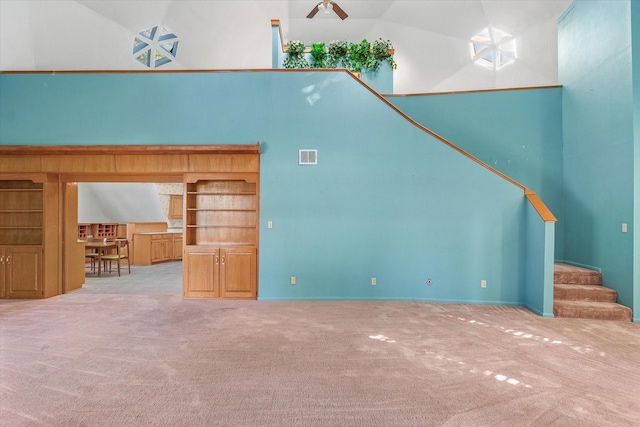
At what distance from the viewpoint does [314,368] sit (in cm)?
294

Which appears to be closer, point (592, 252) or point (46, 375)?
point (46, 375)

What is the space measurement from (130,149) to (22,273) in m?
2.93

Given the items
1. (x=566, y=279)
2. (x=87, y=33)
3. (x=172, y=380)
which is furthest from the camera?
(x=87, y=33)

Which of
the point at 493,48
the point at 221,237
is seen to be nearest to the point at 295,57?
the point at 221,237

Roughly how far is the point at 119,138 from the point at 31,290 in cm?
305

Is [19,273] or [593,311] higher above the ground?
[19,273]

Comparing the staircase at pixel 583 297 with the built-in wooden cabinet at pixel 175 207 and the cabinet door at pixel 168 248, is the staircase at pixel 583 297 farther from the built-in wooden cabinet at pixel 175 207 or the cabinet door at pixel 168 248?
the built-in wooden cabinet at pixel 175 207

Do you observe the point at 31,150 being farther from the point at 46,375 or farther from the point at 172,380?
the point at 172,380

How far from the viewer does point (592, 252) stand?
5148mm

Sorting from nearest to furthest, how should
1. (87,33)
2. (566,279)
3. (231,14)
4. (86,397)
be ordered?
(86,397)
(566,279)
(87,33)
(231,14)

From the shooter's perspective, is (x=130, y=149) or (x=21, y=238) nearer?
(x=130, y=149)

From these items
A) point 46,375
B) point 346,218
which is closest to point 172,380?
point 46,375

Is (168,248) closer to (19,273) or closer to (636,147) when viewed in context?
(19,273)

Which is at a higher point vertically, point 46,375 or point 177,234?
point 177,234
